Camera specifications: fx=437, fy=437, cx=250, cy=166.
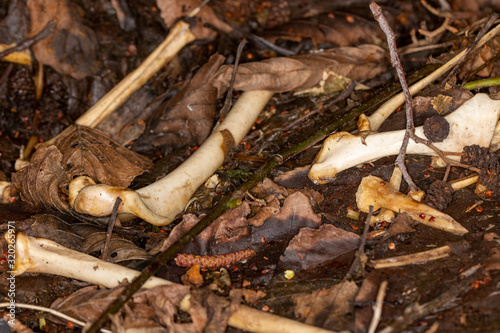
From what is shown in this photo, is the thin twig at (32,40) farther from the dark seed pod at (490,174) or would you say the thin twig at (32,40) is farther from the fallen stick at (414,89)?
the dark seed pod at (490,174)

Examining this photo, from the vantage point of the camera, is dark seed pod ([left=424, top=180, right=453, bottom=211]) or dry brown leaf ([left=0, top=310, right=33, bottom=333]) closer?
dry brown leaf ([left=0, top=310, right=33, bottom=333])

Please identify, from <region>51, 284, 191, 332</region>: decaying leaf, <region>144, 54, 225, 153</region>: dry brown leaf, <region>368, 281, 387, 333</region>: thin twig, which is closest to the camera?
<region>368, 281, 387, 333</region>: thin twig

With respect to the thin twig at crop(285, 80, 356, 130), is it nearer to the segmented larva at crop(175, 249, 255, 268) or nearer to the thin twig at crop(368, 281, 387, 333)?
the segmented larva at crop(175, 249, 255, 268)

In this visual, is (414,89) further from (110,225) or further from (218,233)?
(110,225)

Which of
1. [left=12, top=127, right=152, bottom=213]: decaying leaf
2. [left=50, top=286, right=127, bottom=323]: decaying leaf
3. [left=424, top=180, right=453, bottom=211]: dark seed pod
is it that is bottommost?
[left=424, top=180, right=453, bottom=211]: dark seed pod

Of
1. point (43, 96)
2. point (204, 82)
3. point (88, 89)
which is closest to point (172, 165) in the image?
point (204, 82)

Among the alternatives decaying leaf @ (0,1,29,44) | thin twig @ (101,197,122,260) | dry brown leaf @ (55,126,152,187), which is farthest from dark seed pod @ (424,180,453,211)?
decaying leaf @ (0,1,29,44)
